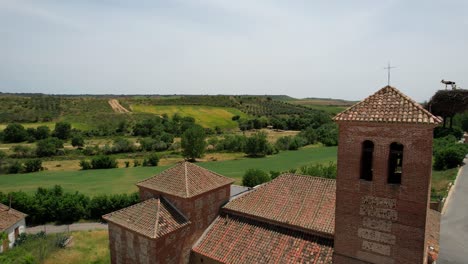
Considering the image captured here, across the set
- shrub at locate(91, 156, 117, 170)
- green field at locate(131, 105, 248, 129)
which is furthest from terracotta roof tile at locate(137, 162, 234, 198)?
green field at locate(131, 105, 248, 129)

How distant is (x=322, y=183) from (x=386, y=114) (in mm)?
7764

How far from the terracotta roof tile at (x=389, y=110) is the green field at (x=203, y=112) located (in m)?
84.8

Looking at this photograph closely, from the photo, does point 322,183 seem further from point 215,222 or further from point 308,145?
point 308,145

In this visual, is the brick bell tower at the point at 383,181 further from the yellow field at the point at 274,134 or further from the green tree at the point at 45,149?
the yellow field at the point at 274,134

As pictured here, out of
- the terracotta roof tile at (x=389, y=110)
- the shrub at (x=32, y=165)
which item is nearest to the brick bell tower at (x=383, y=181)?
the terracotta roof tile at (x=389, y=110)

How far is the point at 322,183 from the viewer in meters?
16.9

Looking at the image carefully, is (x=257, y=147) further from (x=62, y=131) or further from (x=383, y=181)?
(x=383, y=181)

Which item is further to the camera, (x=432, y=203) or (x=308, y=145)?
(x=308, y=145)

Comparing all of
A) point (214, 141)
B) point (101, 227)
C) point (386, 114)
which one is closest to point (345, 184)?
point (386, 114)

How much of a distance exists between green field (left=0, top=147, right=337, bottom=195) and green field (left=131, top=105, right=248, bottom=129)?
120 feet

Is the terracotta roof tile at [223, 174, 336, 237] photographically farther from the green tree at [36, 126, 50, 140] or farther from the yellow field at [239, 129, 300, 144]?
the green tree at [36, 126, 50, 140]

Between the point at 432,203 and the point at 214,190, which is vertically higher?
the point at 214,190

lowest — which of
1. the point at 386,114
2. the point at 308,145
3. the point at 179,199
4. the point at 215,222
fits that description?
the point at 308,145

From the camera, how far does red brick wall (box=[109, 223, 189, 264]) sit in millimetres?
13828
